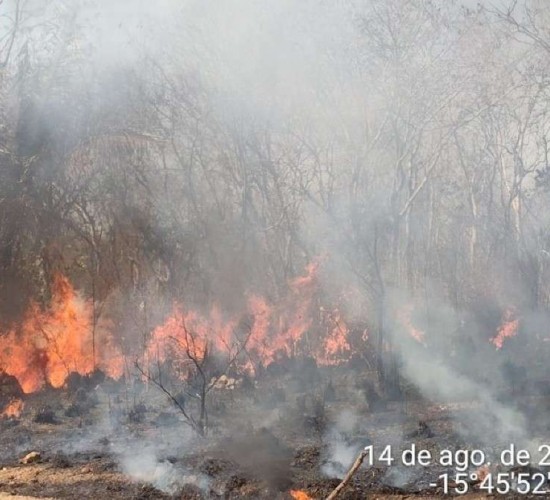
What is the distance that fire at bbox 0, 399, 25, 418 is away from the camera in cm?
1294

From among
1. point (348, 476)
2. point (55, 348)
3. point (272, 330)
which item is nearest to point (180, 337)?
point (272, 330)

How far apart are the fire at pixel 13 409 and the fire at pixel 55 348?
1.52 metres

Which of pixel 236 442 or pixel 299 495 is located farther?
pixel 236 442

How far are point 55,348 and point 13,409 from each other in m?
2.96

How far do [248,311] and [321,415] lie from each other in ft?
23.6

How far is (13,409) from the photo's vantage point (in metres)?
13.4

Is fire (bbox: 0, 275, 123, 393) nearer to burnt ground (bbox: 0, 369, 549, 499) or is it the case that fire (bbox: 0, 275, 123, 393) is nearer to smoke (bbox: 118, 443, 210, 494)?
burnt ground (bbox: 0, 369, 549, 499)

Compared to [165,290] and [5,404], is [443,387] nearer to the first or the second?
[5,404]

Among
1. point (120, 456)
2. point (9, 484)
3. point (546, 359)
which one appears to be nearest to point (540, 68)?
point (546, 359)

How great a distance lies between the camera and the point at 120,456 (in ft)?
31.1

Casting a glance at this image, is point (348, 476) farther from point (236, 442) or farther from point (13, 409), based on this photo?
point (13, 409)

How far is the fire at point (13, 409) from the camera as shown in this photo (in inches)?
509

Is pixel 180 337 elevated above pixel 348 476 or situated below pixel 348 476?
above

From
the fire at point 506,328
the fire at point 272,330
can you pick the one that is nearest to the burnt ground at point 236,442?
the fire at point 272,330
